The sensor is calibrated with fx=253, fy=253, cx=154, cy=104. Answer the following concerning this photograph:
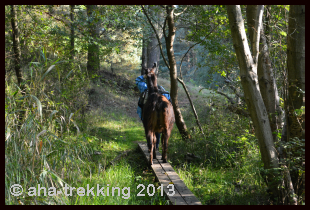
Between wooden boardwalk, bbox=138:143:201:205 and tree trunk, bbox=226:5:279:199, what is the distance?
1216mm

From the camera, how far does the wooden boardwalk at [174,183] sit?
12.4ft

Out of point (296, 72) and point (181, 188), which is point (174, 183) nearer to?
point (181, 188)

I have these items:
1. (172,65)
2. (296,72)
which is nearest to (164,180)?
(296,72)

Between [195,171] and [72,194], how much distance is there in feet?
8.91

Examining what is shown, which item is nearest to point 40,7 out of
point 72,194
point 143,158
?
point 143,158

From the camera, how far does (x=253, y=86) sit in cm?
367

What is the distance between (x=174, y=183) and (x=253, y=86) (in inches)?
84.6

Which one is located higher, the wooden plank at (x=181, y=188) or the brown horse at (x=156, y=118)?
the brown horse at (x=156, y=118)

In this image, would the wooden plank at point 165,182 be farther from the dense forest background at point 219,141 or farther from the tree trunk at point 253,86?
the tree trunk at point 253,86

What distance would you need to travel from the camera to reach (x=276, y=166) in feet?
12.0

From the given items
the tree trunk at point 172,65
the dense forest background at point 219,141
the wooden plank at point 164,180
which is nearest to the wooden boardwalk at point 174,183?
the wooden plank at point 164,180

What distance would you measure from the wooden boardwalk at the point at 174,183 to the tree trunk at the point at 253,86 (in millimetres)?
1216
